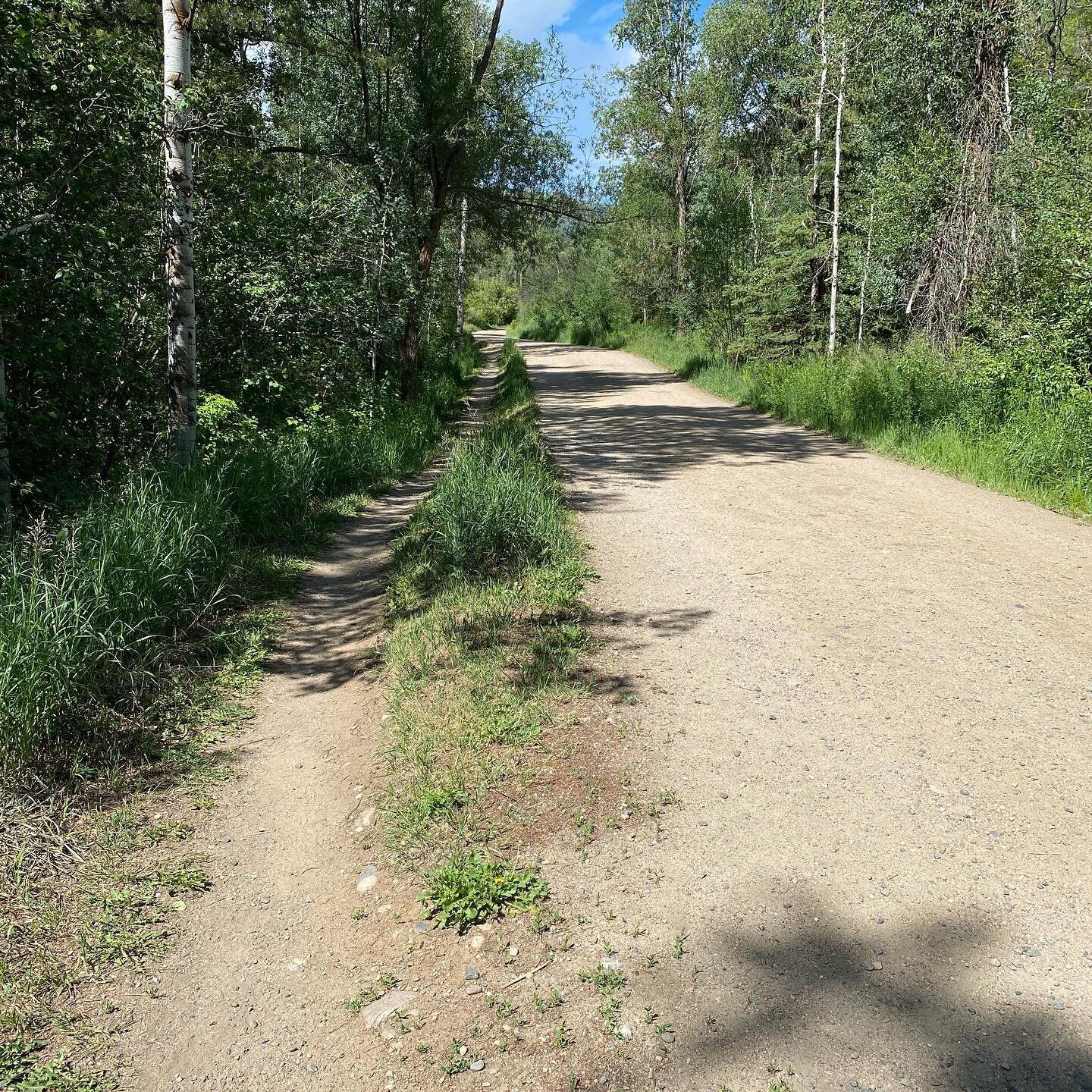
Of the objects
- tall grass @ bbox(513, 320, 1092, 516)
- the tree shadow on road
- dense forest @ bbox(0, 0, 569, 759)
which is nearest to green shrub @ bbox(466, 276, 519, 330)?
the tree shadow on road

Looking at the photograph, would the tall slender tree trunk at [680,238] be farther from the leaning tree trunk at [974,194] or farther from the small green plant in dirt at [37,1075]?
the small green plant in dirt at [37,1075]

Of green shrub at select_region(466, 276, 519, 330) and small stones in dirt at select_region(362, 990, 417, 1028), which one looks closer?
small stones in dirt at select_region(362, 990, 417, 1028)

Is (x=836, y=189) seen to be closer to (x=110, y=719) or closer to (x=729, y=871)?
(x=729, y=871)

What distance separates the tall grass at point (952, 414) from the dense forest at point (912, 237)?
3cm

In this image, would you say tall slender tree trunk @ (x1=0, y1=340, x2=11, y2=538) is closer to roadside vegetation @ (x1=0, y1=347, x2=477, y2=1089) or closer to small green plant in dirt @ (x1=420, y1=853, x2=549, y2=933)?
roadside vegetation @ (x1=0, y1=347, x2=477, y2=1089)

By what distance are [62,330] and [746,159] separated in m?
31.5

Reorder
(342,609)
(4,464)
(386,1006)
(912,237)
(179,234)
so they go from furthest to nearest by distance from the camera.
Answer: (912,237) < (179,234) < (342,609) < (4,464) < (386,1006)

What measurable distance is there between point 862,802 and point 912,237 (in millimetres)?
14195

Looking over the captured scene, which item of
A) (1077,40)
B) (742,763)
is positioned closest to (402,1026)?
(742,763)

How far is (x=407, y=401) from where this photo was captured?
53.3 feet

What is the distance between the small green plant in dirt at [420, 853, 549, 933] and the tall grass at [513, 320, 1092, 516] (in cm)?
741

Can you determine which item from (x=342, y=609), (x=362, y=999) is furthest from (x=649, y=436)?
(x=362, y=999)

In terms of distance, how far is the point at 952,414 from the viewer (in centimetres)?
1128

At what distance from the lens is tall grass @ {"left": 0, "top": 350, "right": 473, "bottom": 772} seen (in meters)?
4.04
